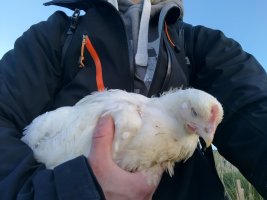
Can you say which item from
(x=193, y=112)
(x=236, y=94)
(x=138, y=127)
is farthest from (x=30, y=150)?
(x=236, y=94)

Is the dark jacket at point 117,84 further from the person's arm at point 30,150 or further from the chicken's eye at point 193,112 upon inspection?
the chicken's eye at point 193,112

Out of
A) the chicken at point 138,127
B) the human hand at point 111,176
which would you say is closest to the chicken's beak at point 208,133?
the chicken at point 138,127

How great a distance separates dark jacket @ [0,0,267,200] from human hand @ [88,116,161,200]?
11 cm

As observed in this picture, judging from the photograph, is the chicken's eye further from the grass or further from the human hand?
the grass

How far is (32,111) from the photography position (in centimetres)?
302

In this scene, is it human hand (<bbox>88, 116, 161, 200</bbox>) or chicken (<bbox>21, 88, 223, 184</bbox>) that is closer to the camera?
human hand (<bbox>88, 116, 161, 200</bbox>)

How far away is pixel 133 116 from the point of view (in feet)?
8.67

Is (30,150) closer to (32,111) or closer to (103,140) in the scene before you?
(32,111)

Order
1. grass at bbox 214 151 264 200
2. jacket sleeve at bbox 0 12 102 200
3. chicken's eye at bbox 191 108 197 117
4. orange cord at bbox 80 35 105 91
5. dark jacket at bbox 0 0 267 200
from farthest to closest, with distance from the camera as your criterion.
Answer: grass at bbox 214 151 264 200
orange cord at bbox 80 35 105 91
chicken's eye at bbox 191 108 197 117
dark jacket at bbox 0 0 267 200
jacket sleeve at bbox 0 12 102 200

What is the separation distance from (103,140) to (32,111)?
2.30 feet

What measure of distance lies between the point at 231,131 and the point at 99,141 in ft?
2.61

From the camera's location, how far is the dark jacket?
102 inches

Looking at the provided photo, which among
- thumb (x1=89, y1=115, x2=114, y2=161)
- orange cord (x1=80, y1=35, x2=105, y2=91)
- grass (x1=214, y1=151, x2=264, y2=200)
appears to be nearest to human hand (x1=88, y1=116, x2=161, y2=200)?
thumb (x1=89, y1=115, x2=114, y2=161)

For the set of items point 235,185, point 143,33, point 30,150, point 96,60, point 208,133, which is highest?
point 143,33
